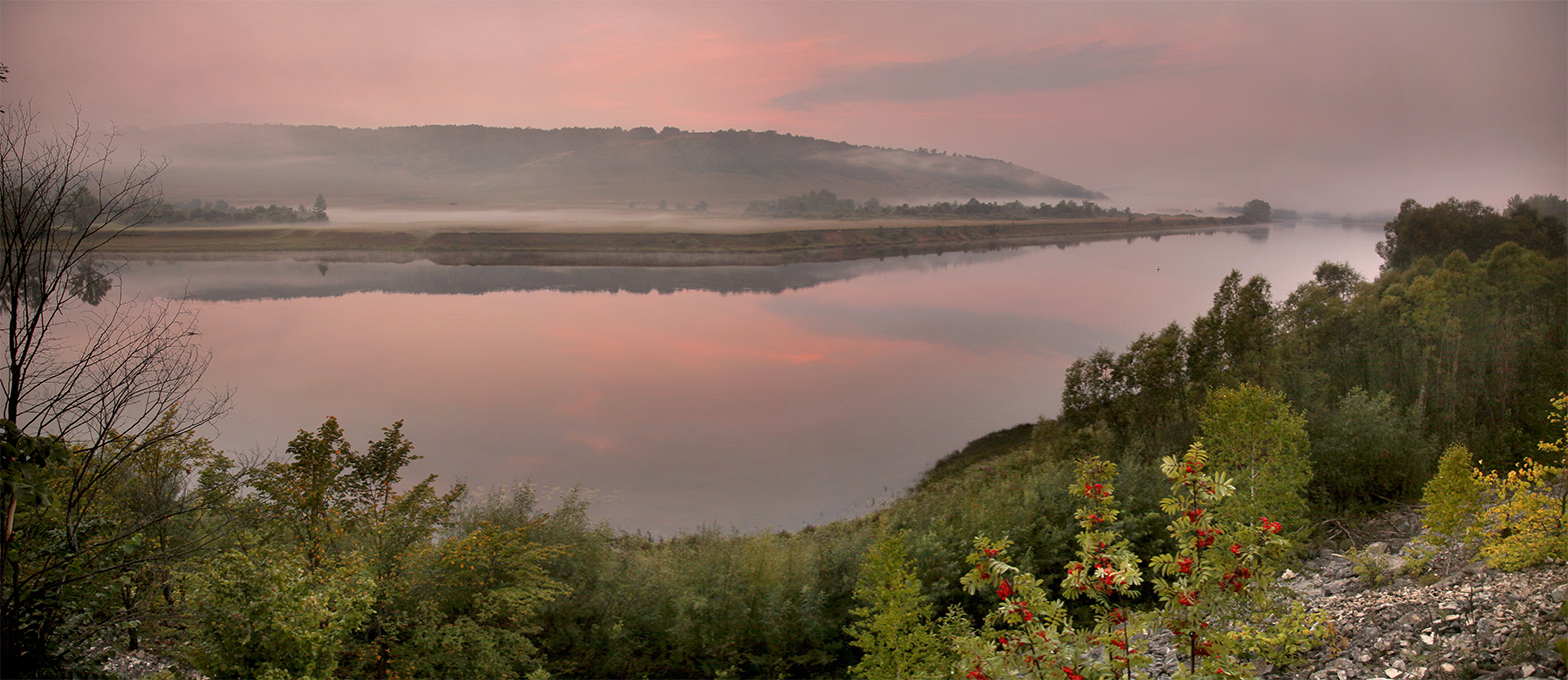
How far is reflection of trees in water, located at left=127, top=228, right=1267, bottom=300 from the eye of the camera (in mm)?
53938

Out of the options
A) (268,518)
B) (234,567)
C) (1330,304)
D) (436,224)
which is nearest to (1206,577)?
(234,567)

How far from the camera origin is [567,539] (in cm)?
1714

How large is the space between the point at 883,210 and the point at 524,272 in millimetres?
77535

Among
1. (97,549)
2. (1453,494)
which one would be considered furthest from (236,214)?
(1453,494)

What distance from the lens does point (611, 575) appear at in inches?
621

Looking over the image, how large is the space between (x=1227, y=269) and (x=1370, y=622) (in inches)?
3017

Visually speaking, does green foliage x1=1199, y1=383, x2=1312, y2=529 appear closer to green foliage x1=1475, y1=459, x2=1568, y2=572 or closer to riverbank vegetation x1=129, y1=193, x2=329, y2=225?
green foliage x1=1475, y1=459, x2=1568, y2=572

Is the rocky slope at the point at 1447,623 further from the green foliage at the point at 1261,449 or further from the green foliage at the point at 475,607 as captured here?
the green foliage at the point at 475,607

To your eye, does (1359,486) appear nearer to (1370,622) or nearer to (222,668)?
(1370,622)

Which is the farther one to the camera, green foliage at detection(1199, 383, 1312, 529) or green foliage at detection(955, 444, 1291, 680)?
green foliage at detection(1199, 383, 1312, 529)

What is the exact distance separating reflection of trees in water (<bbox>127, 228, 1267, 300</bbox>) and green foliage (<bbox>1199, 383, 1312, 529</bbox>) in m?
54.5

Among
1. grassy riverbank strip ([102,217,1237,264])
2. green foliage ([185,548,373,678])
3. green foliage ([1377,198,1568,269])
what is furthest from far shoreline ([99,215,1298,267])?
green foliage ([1377,198,1568,269])

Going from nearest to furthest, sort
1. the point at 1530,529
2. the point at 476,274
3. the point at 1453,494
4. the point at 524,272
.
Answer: the point at 1530,529 → the point at 1453,494 → the point at 476,274 → the point at 524,272

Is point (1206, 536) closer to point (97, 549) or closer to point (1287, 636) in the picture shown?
point (1287, 636)
